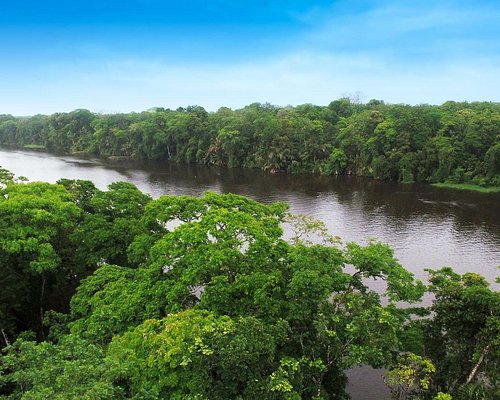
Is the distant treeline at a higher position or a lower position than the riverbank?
higher

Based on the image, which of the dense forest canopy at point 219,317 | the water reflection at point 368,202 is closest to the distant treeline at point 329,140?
the water reflection at point 368,202

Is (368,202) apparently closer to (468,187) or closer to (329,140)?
(468,187)

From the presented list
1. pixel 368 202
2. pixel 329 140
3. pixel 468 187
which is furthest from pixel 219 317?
pixel 329 140

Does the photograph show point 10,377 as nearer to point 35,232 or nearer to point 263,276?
point 263,276

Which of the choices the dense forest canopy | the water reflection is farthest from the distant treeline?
the dense forest canopy

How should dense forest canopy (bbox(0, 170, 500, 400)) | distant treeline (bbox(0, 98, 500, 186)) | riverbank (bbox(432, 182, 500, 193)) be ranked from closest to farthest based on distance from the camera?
1. dense forest canopy (bbox(0, 170, 500, 400))
2. riverbank (bbox(432, 182, 500, 193))
3. distant treeline (bbox(0, 98, 500, 186))

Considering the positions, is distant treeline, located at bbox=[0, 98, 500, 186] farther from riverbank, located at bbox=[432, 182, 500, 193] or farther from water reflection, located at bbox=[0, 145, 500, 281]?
water reflection, located at bbox=[0, 145, 500, 281]

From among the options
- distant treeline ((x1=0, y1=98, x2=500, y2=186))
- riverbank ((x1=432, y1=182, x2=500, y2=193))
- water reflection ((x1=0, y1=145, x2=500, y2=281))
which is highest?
distant treeline ((x1=0, y1=98, x2=500, y2=186))
